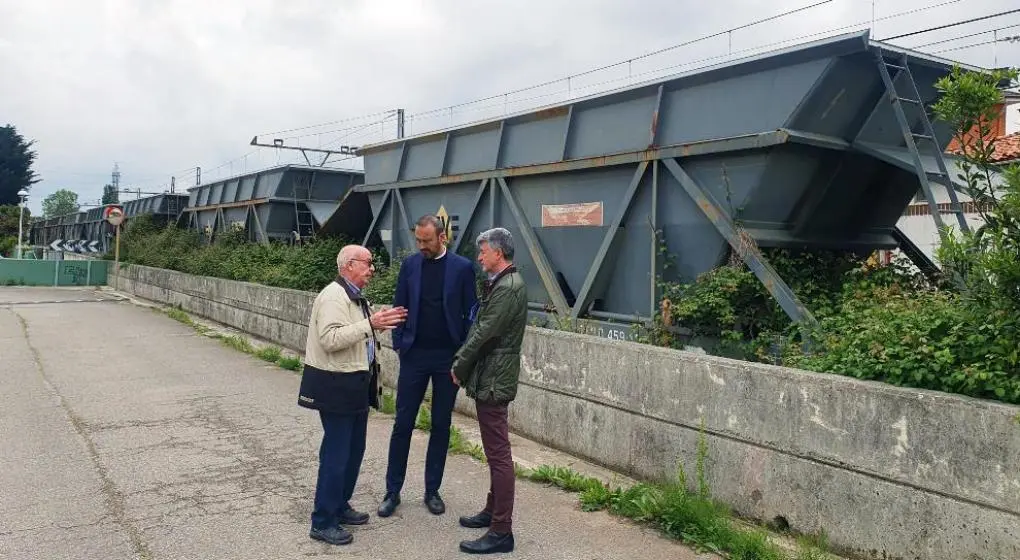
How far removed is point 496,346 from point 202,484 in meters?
2.57

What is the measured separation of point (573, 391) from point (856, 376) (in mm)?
2289

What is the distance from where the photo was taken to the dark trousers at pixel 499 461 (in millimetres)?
3965

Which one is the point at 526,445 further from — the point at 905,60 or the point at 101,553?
the point at 905,60

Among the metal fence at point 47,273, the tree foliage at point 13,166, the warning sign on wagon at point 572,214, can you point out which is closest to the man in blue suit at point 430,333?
the warning sign on wagon at point 572,214

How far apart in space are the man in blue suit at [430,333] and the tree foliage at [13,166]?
67.9 m

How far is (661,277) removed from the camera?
662 centimetres

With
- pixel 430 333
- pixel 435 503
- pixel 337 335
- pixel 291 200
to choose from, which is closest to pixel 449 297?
pixel 430 333

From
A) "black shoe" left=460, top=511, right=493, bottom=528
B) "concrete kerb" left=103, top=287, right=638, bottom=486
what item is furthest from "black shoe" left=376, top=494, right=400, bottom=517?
"concrete kerb" left=103, top=287, right=638, bottom=486

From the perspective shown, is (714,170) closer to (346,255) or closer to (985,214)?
(985,214)

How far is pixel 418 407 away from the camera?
455 cm

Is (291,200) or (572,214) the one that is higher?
(291,200)

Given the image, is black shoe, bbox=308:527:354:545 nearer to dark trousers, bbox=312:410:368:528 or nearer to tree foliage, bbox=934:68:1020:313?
dark trousers, bbox=312:410:368:528

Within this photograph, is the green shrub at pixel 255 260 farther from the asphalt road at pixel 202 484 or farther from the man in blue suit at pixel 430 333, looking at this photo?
the man in blue suit at pixel 430 333

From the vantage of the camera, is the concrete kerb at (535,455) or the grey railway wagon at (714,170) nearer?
the concrete kerb at (535,455)
